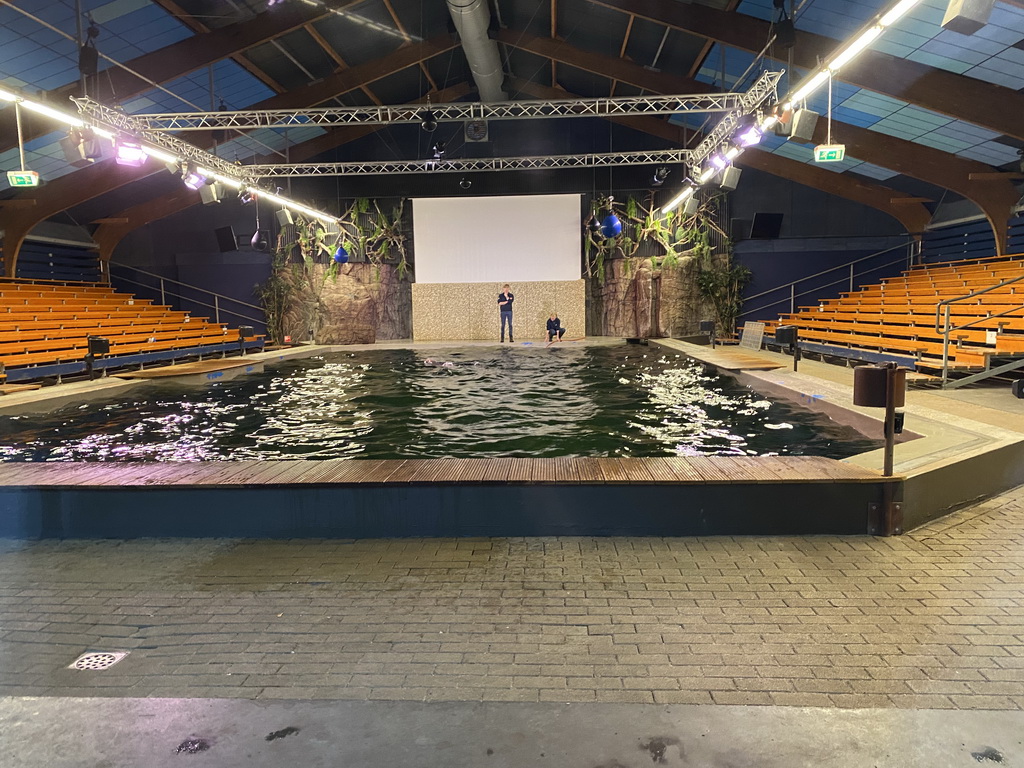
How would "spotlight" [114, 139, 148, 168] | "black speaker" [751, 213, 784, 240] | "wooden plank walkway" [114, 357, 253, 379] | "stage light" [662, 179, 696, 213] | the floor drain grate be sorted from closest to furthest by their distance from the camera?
the floor drain grate
"spotlight" [114, 139, 148, 168]
"wooden plank walkway" [114, 357, 253, 379]
"stage light" [662, 179, 696, 213]
"black speaker" [751, 213, 784, 240]

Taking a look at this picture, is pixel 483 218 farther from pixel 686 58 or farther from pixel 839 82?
pixel 839 82

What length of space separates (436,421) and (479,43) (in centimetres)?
919

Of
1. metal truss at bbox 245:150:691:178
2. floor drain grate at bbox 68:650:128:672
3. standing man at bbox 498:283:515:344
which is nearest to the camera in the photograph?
floor drain grate at bbox 68:650:128:672

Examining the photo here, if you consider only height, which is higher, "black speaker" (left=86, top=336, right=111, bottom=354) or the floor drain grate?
"black speaker" (left=86, top=336, right=111, bottom=354)

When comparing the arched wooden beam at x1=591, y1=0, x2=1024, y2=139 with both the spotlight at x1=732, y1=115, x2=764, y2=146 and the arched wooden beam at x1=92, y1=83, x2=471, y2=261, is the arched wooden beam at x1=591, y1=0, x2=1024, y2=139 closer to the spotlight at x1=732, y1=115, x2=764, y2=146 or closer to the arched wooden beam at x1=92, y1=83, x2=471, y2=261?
the spotlight at x1=732, y1=115, x2=764, y2=146

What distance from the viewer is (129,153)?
10.4 meters

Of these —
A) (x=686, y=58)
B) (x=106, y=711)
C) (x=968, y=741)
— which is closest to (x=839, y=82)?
(x=686, y=58)

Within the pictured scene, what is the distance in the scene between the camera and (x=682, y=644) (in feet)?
8.19

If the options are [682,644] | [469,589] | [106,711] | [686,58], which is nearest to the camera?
[106,711]

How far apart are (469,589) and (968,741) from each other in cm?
190

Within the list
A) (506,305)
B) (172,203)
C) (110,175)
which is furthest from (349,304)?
(110,175)

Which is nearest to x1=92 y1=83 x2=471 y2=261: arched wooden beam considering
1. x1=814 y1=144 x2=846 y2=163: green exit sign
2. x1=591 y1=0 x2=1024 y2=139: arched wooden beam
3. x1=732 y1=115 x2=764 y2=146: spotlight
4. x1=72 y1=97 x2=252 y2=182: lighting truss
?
x1=72 y1=97 x2=252 y2=182: lighting truss

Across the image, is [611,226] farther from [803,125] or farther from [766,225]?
[803,125]

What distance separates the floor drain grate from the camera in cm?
238
